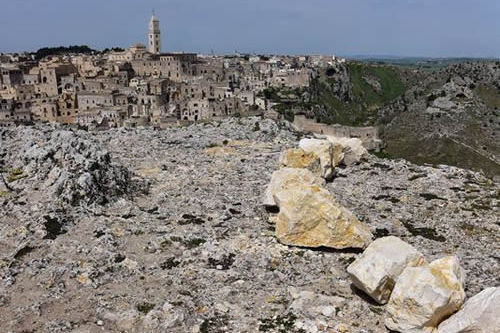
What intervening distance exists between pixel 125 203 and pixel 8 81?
92527 millimetres

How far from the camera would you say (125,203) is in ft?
69.0

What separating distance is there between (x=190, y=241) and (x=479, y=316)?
32.5 ft

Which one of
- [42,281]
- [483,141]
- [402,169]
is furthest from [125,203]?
[483,141]

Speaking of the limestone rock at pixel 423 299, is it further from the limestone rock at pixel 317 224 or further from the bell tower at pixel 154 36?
the bell tower at pixel 154 36

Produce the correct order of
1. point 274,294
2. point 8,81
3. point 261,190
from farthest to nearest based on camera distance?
point 8,81 < point 261,190 < point 274,294

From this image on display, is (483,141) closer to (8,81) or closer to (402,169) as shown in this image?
(402,169)

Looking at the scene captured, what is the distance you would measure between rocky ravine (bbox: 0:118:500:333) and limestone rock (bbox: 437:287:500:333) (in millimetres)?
1917

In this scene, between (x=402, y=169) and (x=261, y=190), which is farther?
(x=402, y=169)

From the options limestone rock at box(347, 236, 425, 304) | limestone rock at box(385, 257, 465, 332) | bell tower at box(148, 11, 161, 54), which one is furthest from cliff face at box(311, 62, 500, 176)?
limestone rock at box(385, 257, 465, 332)

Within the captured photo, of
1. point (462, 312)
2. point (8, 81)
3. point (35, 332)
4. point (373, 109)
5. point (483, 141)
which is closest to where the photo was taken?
point (462, 312)

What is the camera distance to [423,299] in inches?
429

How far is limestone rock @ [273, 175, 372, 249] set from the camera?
15.6 metres

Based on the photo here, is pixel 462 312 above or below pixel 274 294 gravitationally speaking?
above

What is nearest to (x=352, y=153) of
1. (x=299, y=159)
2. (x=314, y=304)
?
(x=299, y=159)
